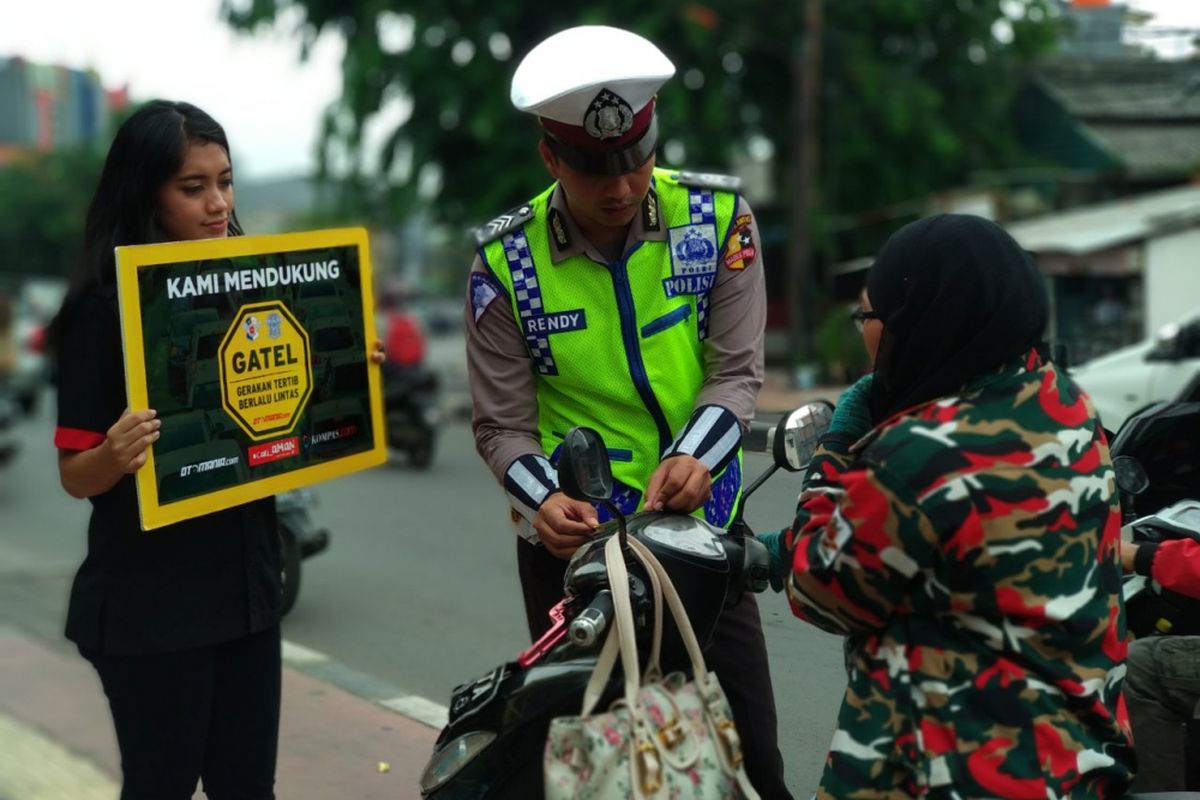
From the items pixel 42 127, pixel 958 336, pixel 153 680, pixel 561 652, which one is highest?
pixel 42 127

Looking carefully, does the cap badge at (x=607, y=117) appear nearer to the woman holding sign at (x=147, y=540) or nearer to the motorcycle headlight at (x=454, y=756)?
the woman holding sign at (x=147, y=540)

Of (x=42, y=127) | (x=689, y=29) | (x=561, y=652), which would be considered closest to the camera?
(x=561, y=652)

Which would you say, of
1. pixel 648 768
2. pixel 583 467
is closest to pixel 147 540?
pixel 583 467

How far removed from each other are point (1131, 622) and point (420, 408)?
931cm

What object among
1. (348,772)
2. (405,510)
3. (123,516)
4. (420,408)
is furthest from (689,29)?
(123,516)

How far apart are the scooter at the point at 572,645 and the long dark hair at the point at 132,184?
1004 mm

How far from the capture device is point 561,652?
1.98 metres

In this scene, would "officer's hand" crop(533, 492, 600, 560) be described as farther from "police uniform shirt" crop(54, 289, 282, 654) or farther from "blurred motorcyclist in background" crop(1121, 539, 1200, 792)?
"blurred motorcyclist in background" crop(1121, 539, 1200, 792)

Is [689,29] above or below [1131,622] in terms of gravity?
above

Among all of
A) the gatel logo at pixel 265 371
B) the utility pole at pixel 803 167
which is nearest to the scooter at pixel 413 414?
the utility pole at pixel 803 167

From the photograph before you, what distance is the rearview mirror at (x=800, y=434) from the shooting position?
2164 millimetres

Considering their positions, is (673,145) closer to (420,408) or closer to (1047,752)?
(420,408)

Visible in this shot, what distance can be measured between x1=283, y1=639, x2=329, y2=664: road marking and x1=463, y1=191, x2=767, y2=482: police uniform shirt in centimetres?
321

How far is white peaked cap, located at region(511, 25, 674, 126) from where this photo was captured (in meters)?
2.20
